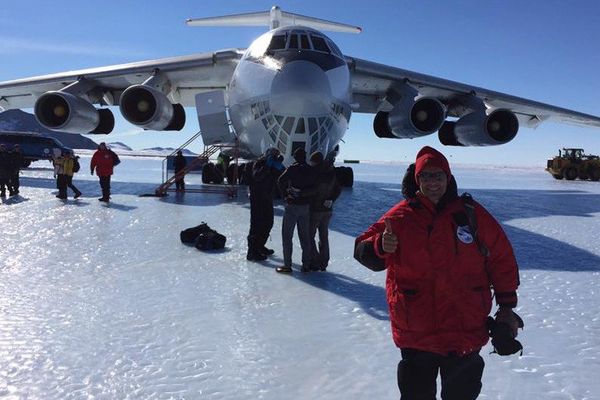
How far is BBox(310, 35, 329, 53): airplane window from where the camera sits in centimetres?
1019

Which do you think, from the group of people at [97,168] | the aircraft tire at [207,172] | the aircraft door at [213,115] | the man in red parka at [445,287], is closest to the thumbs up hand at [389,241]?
the man in red parka at [445,287]

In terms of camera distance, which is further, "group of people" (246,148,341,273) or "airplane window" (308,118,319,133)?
"airplane window" (308,118,319,133)

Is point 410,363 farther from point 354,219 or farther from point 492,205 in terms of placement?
point 492,205

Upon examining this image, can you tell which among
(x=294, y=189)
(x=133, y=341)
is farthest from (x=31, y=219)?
(x=133, y=341)

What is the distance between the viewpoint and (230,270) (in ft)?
18.4

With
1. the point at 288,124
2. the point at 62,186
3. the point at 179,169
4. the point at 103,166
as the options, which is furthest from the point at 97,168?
the point at 288,124

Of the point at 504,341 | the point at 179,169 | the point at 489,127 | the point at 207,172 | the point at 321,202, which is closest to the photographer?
the point at 504,341

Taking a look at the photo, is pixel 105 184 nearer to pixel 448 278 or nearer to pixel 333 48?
pixel 333 48

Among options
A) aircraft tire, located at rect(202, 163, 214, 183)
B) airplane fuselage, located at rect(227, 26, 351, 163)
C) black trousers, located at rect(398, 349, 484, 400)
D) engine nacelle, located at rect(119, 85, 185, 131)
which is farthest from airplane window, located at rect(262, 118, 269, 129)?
aircraft tire, located at rect(202, 163, 214, 183)

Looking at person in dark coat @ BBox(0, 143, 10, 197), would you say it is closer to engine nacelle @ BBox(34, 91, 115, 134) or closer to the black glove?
engine nacelle @ BBox(34, 91, 115, 134)

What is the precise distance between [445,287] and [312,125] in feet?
25.1

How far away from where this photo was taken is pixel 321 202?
590 centimetres

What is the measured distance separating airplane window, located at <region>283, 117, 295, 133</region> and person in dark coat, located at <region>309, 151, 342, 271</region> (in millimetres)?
3668

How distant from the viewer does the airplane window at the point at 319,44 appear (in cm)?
1019
